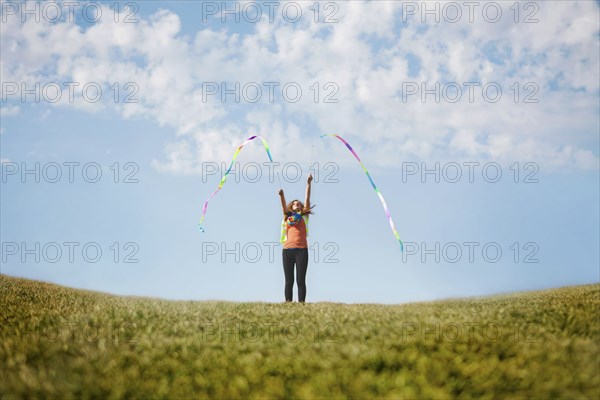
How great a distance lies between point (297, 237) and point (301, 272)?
1.13 m

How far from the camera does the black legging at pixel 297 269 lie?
17719mm

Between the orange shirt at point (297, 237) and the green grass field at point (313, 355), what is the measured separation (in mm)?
5642

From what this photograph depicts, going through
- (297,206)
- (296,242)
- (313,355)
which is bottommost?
(313,355)

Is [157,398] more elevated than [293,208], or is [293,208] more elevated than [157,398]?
[293,208]

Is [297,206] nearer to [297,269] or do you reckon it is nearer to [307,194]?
[307,194]

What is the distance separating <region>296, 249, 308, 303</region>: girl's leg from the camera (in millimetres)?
17703

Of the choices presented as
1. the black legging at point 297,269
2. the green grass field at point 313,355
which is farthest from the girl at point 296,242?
the green grass field at point 313,355

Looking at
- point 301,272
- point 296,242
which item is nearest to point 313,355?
point 301,272

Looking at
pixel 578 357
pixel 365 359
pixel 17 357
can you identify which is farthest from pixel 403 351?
pixel 17 357

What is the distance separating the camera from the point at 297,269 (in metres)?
17.8

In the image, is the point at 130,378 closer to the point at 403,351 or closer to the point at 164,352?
the point at 164,352

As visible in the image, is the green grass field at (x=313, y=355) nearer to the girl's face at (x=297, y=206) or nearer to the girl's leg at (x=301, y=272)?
the girl's leg at (x=301, y=272)

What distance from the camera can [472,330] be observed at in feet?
31.8

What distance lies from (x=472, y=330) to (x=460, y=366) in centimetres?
198
